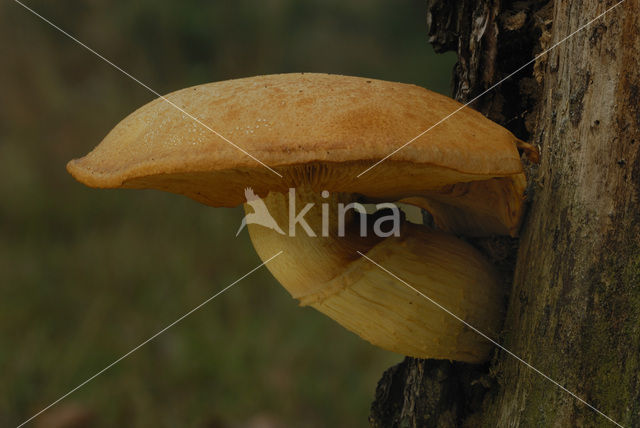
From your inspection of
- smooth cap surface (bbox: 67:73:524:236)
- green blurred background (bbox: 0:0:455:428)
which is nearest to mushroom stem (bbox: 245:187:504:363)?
smooth cap surface (bbox: 67:73:524:236)

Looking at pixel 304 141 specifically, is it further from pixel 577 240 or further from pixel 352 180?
pixel 577 240

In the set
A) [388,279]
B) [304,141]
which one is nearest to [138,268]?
[388,279]

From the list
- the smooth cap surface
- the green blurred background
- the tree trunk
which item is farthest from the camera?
the green blurred background

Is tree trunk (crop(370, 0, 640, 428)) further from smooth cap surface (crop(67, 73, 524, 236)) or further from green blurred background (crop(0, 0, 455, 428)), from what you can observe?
green blurred background (crop(0, 0, 455, 428))

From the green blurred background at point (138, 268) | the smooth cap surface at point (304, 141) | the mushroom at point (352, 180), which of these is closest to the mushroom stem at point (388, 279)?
the mushroom at point (352, 180)

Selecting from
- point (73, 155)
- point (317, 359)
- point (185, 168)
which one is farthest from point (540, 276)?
point (73, 155)

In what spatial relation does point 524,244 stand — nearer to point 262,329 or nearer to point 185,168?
point 185,168

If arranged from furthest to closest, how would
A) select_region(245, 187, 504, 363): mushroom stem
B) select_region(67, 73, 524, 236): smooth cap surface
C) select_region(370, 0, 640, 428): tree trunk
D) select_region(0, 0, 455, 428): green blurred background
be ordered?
select_region(0, 0, 455, 428): green blurred background → select_region(245, 187, 504, 363): mushroom stem → select_region(370, 0, 640, 428): tree trunk → select_region(67, 73, 524, 236): smooth cap surface

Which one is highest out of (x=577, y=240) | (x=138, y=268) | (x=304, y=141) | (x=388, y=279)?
(x=304, y=141)
